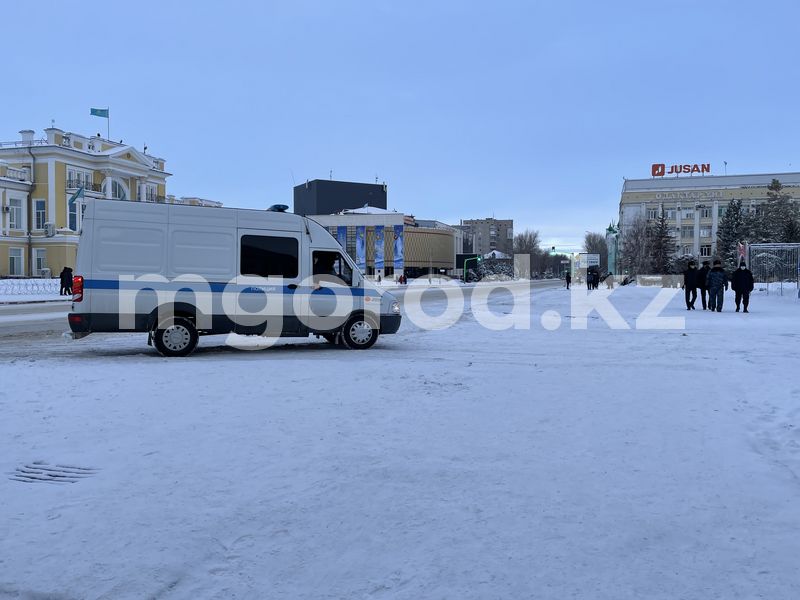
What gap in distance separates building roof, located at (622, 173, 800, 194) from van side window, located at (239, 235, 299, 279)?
10701 centimetres

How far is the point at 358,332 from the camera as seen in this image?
12.6m

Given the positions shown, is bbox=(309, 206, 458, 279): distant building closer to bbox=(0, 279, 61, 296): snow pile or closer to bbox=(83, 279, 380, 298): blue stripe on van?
bbox=(0, 279, 61, 296): snow pile

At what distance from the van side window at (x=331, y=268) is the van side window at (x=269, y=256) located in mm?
380

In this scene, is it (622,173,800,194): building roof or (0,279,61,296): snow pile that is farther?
(622,173,800,194): building roof

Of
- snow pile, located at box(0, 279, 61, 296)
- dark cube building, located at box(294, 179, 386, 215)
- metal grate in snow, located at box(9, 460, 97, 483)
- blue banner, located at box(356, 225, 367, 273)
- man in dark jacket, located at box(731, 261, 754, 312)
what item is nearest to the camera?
metal grate in snow, located at box(9, 460, 97, 483)

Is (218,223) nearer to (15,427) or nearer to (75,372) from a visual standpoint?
(75,372)

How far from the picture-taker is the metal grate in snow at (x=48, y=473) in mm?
4820

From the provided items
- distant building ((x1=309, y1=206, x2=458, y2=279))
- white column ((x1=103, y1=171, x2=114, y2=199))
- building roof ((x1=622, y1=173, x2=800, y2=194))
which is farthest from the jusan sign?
white column ((x1=103, y1=171, x2=114, y2=199))

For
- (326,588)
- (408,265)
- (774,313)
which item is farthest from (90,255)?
(408,265)

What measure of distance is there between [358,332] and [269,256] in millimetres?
2183

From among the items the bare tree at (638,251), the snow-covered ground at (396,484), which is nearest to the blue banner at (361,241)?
the bare tree at (638,251)

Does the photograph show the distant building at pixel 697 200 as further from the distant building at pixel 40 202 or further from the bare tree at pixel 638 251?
the distant building at pixel 40 202

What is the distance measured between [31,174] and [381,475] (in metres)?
67.0

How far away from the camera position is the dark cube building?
137500mm
